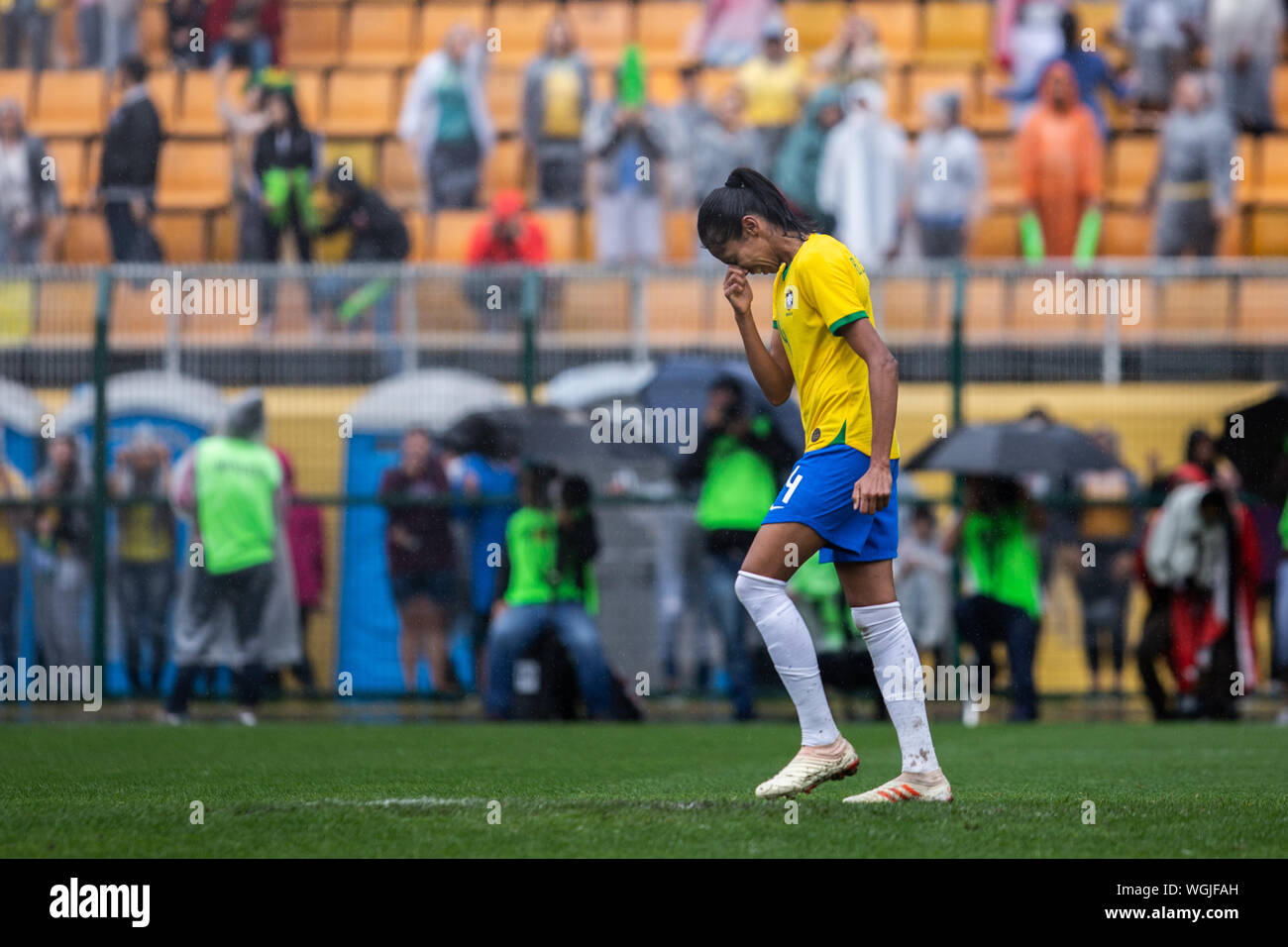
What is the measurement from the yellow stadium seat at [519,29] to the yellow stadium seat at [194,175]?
9.58ft

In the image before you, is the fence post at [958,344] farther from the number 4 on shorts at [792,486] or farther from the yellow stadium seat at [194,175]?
the number 4 on shorts at [792,486]

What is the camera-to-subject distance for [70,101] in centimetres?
1834

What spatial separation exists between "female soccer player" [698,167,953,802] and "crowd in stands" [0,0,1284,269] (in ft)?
31.1

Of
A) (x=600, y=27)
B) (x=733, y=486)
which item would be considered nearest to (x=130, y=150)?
(x=600, y=27)

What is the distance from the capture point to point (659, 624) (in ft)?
42.0

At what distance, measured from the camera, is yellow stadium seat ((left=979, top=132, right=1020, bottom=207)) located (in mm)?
16547

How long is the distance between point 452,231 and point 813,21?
182 inches

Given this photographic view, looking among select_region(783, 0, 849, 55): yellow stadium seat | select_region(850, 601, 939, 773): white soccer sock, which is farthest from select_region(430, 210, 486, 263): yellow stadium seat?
select_region(850, 601, 939, 773): white soccer sock

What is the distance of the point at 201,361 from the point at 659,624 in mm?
3592

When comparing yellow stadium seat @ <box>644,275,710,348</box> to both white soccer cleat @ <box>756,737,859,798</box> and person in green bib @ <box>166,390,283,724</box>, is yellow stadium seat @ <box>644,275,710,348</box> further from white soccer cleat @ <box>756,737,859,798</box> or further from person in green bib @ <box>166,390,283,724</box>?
white soccer cleat @ <box>756,737,859,798</box>

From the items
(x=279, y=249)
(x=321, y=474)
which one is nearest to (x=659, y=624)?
(x=321, y=474)
